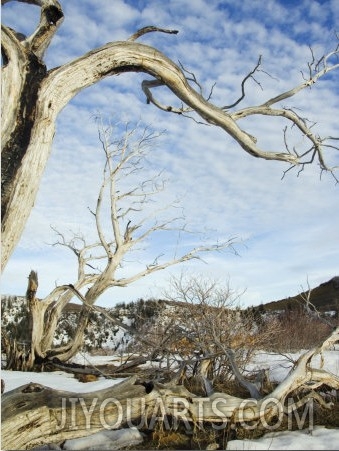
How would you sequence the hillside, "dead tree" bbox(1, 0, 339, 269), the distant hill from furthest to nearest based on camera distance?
the distant hill < the hillside < "dead tree" bbox(1, 0, 339, 269)

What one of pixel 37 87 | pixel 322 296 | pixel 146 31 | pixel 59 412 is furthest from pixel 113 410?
pixel 322 296

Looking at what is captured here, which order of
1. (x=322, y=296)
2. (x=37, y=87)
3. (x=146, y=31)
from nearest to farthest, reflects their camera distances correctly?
(x=37, y=87) → (x=146, y=31) → (x=322, y=296)

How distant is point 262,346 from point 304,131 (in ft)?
14.3

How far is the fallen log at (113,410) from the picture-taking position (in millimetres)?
4074

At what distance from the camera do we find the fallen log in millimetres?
4074

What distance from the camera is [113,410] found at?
4453 mm

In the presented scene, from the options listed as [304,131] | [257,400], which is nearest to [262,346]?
[257,400]

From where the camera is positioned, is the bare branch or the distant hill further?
the distant hill

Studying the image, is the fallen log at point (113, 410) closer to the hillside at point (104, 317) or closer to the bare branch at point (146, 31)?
the bare branch at point (146, 31)

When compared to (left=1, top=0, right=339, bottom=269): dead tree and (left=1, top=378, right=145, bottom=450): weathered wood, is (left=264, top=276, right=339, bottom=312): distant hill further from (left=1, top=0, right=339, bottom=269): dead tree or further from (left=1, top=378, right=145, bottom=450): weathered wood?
(left=1, top=0, right=339, bottom=269): dead tree

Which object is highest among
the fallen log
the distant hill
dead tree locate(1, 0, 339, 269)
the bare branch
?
the distant hill

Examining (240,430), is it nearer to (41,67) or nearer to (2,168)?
(2,168)

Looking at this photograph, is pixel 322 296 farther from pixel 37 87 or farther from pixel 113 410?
pixel 37 87

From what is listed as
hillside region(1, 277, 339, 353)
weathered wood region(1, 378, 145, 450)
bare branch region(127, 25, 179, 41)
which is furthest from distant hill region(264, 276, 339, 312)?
bare branch region(127, 25, 179, 41)
